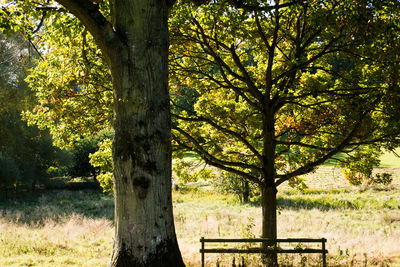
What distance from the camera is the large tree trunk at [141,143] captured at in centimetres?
493

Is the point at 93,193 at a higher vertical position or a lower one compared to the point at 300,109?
lower

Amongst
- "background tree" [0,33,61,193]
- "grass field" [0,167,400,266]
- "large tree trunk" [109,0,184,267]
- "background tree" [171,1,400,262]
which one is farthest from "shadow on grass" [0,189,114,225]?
"large tree trunk" [109,0,184,267]

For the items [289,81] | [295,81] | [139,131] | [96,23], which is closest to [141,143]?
[139,131]

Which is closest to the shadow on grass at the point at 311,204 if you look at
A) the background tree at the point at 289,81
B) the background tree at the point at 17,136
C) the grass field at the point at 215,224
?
the grass field at the point at 215,224

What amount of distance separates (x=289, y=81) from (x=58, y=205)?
881 inches

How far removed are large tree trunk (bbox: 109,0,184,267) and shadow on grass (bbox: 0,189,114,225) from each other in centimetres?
1810

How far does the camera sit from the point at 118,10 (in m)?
A: 5.23

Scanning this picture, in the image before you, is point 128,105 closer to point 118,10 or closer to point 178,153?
point 118,10

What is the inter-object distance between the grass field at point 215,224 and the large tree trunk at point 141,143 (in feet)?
17.4

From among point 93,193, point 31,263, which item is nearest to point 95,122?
point 31,263

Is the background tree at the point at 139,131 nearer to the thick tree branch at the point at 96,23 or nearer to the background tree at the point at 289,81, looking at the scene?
the thick tree branch at the point at 96,23

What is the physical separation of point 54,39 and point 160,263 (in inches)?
249

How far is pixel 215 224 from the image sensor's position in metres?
19.1

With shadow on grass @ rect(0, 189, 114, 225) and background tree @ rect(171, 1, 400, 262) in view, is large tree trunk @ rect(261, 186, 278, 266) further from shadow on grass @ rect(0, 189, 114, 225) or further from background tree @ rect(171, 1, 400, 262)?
shadow on grass @ rect(0, 189, 114, 225)
